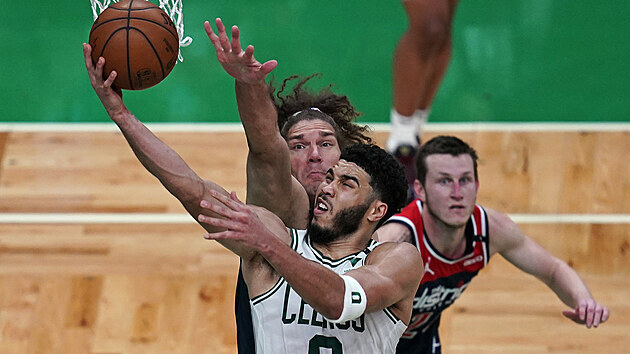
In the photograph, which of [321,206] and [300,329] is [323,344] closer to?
[300,329]

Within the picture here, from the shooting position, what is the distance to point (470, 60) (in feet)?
25.7

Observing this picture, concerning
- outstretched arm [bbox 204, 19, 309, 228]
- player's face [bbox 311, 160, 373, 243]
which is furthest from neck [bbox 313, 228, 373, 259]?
outstretched arm [bbox 204, 19, 309, 228]

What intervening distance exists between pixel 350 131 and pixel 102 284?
2.35m

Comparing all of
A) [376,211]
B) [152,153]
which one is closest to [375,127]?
[376,211]

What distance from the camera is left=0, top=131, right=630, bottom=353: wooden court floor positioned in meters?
5.70

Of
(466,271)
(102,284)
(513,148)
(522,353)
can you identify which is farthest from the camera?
(513,148)

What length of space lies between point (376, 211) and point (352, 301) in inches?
22.9

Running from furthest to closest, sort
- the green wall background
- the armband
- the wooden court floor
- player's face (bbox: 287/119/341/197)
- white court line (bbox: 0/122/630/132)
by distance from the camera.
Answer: the green wall background, white court line (bbox: 0/122/630/132), the wooden court floor, player's face (bbox: 287/119/341/197), the armband

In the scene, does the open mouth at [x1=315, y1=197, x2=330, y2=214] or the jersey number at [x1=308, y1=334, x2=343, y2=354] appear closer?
the jersey number at [x1=308, y1=334, x2=343, y2=354]

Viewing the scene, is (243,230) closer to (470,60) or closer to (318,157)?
(318,157)

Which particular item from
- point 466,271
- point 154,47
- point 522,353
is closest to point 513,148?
point 522,353

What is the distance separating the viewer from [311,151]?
4.09 meters

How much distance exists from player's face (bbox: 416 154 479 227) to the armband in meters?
1.76

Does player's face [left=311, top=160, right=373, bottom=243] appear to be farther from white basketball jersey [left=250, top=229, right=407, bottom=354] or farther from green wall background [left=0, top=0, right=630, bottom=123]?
green wall background [left=0, top=0, right=630, bottom=123]
